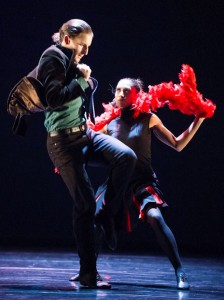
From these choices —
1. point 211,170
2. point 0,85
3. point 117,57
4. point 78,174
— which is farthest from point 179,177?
point 78,174

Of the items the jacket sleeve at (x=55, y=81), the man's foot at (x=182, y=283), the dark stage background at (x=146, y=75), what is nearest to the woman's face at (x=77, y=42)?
the jacket sleeve at (x=55, y=81)

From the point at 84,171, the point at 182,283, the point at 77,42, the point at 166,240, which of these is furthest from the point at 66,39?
the point at 182,283

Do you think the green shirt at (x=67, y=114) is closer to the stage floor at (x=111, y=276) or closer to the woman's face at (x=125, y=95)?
the woman's face at (x=125, y=95)

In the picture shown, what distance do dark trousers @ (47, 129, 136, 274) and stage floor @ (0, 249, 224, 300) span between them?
0.82ft

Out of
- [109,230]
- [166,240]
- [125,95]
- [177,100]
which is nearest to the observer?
[109,230]

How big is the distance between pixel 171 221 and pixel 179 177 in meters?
0.40

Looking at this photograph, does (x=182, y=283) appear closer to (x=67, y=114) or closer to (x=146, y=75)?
(x=67, y=114)

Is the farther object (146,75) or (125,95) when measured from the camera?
(146,75)

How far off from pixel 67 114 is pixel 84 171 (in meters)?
0.30

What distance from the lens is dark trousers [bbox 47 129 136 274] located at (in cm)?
313

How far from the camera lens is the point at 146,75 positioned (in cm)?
548

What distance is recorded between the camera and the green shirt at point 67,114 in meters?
3.12

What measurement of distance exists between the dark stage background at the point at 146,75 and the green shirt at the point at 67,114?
2.37m

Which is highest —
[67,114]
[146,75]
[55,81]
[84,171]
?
[146,75]
